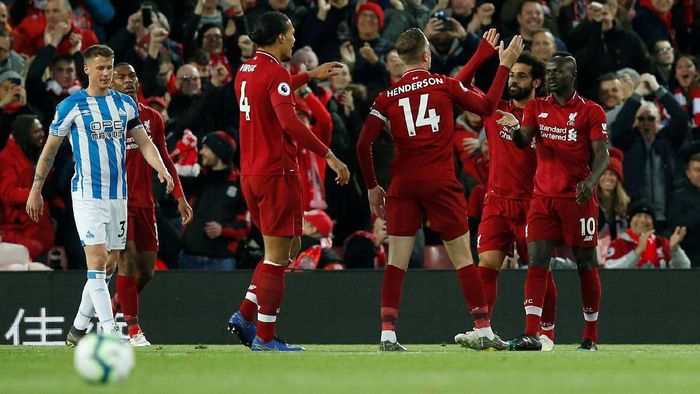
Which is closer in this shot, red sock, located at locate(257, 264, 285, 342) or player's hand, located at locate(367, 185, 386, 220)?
red sock, located at locate(257, 264, 285, 342)

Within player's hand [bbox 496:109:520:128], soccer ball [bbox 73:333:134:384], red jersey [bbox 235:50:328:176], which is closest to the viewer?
soccer ball [bbox 73:333:134:384]

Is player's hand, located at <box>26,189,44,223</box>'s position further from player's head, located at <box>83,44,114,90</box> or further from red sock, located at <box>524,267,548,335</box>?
red sock, located at <box>524,267,548,335</box>

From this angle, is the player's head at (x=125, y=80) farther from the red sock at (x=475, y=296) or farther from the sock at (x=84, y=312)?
the red sock at (x=475, y=296)

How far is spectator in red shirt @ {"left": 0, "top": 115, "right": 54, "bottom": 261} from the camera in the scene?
1425 cm

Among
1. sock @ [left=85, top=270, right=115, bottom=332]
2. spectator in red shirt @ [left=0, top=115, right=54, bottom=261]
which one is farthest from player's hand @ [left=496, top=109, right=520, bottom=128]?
spectator in red shirt @ [left=0, top=115, right=54, bottom=261]

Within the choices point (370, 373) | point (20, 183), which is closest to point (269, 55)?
point (370, 373)

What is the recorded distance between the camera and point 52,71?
1555cm

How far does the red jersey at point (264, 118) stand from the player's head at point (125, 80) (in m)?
1.81

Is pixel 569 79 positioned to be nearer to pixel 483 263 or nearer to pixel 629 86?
pixel 483 263

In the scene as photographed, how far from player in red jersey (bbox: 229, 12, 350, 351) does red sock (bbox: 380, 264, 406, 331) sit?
80cm

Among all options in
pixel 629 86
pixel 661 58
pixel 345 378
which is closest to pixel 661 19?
pixel 661 58

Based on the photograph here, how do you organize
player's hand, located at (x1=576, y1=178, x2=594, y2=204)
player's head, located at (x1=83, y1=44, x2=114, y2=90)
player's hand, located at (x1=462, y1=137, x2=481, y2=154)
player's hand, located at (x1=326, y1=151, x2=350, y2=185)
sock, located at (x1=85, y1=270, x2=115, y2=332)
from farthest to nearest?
player's hand, located at (x1=462, y1=137, x2=481, y2=154), player's hand, located at (x1=576, y1=178, x2=594, y2=204), player's head, located at (x1=83, y1=44, x2=114, y2=90), sock, located at (x1=85, y1=270, x2=115, y2=332), player's hand, located at (x1=326, y1=151, x2=350, y2=185)

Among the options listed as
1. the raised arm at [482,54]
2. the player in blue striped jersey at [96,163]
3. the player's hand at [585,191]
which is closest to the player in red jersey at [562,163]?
the player's hand at [585,191]

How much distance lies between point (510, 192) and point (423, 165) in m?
1.47
